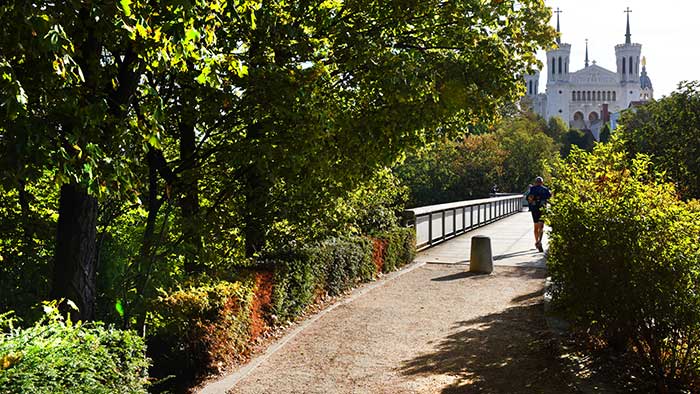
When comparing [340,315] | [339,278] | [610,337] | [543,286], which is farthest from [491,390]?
[543,286]

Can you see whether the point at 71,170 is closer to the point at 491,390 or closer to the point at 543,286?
the point at 491,390

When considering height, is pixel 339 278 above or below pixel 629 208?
below

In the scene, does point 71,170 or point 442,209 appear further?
point 442,209

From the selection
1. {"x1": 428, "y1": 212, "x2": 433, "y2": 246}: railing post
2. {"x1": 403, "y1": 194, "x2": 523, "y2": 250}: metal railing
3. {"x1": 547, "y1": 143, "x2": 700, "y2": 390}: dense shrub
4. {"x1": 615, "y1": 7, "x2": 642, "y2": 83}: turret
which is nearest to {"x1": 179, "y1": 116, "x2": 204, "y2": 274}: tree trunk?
{"x1": 547, "y1": 143, "x2": 700, "y2": 390}: dense shrub

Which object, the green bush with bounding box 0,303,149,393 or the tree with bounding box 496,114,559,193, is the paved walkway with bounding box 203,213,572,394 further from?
the tree with bounding box 496,114,559,193

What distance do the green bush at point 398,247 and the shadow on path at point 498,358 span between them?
4305mm

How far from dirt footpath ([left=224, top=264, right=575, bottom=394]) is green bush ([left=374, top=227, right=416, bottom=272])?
6.61 ft

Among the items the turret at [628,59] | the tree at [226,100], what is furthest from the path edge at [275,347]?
the turret at [628,59]

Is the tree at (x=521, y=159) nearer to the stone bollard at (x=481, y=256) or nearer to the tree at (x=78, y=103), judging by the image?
the stone bollard at (x=481, y=256)

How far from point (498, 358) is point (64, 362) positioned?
489 cm

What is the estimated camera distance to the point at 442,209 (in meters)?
19.1

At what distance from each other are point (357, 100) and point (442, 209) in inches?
352

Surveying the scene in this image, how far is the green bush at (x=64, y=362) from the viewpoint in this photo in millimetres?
3449

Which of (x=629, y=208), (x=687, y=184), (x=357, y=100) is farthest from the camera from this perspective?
(x=687, y=184)
